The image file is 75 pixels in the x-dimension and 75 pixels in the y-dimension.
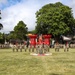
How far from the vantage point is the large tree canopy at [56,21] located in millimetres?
78188

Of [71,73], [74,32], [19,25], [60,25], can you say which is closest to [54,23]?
[60,25]

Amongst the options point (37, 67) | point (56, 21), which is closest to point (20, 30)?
point (56, 21)

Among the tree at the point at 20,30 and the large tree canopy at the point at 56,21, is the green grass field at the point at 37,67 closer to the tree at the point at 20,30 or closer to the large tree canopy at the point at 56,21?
the large tree canopy at the point at 56,21

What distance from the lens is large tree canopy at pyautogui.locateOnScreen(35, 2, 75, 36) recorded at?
257 ft

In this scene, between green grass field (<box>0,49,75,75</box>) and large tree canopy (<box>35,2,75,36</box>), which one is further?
large tree canopy (<box>35,2,75,36</box>)

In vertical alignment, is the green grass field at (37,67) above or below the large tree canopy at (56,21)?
below

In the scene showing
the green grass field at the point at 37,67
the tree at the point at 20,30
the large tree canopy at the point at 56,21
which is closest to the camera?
the green grass field at the point at 37,67

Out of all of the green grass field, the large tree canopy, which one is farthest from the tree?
the green grass field

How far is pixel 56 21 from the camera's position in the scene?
3125 inches

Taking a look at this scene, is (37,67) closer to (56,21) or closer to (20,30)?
(56,21)

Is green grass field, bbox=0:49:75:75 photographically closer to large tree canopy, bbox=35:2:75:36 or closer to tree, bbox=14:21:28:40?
large tree canopy, bbox=35:2:75:36

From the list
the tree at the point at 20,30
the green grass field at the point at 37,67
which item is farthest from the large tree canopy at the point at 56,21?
the green grass field at the point at 37,67

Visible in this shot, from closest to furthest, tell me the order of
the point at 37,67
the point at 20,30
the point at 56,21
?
the point at 37,67, the point at 56,21, the point at 20,30

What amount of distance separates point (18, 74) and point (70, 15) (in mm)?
66874
